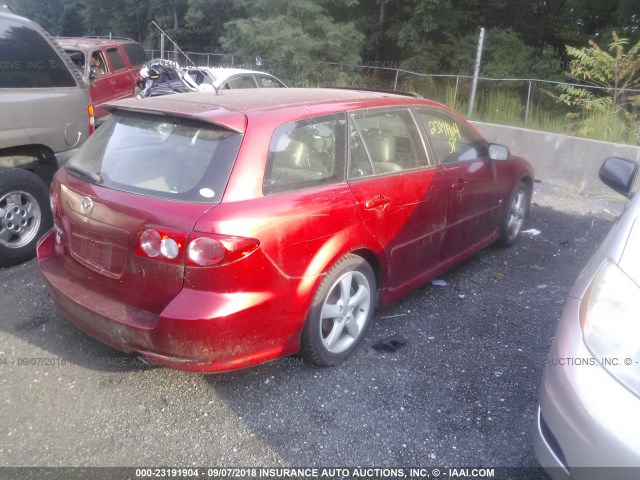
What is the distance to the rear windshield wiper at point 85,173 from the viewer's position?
3102 millimetres

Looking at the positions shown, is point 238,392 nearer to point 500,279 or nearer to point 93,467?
point 93,467

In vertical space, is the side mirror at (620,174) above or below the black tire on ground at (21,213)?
above

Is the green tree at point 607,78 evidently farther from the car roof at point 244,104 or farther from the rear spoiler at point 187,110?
the rear spoiler at point 187,110

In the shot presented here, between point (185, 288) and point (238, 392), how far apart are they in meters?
0.81

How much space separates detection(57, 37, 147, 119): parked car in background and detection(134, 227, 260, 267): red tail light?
860 cm

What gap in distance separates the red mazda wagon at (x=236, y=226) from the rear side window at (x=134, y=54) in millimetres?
10135

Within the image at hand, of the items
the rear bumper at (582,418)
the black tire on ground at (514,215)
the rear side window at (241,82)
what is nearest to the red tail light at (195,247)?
the rear bumper at (582,418)

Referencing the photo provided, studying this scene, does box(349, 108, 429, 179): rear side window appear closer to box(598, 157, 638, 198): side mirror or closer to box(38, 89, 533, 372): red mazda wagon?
box(38, 89, 533, 372): red mazda wagon

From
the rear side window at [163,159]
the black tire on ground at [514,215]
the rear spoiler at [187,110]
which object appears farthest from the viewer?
the black tire on ground at [514,215]

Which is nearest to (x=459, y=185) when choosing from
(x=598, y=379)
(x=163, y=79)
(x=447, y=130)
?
(x=447, y=130)

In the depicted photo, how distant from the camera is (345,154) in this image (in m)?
3.45

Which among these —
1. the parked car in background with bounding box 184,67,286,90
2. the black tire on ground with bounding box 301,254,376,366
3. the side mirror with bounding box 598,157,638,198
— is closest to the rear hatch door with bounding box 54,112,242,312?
the black tire on ground with bounding box 301,254,376,366

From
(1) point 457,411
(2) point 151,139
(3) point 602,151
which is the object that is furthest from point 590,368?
(3) point 602,151

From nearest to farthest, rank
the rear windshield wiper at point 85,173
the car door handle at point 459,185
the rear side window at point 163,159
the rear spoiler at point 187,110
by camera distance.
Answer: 1. the rear side window at point 163,159
2. the rear spoiler at point 187,110
3. the rear windshield wiper at point 85,173
4. the car door handle at point 459,185
